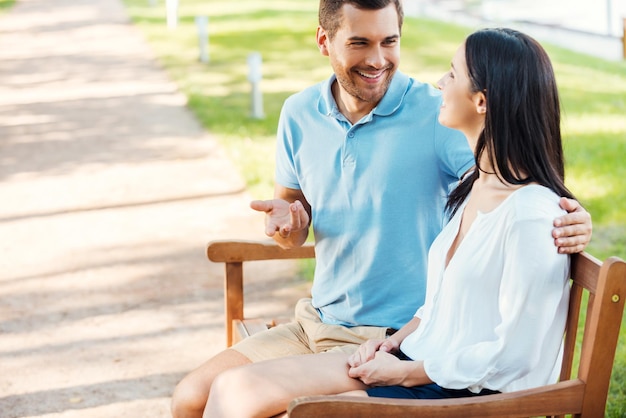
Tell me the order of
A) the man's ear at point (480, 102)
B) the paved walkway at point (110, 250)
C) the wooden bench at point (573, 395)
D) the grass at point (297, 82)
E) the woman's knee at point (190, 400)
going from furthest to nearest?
1. the grass at point (297, 82)
2. the paved walkway at point (110, 250)
3. the woman's knee at point (190, 400)
4. the man's ear at point (480, 102)
5. the wooden bench at point (573, 395)

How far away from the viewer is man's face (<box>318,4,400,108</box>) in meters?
3.25

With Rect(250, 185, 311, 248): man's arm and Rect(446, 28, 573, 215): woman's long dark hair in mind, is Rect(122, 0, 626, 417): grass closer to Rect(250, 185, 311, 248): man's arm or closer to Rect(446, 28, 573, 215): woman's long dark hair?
Rect(446, 28, 573, 215): woman's long dark hair

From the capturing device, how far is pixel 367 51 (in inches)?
129

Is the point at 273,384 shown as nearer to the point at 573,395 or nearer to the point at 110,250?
the point at 573,395

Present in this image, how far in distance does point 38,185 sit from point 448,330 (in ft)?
22.3

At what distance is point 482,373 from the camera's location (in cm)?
255

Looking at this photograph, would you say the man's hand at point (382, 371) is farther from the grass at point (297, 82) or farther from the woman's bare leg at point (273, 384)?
the grass at point (297, 82)

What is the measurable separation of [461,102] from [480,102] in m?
0.06

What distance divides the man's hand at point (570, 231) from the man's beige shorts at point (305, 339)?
33.4 inches

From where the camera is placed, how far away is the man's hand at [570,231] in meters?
2.48

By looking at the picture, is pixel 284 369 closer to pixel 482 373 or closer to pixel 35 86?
pixel 482 373

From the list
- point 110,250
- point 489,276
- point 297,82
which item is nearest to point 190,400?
point 489,276

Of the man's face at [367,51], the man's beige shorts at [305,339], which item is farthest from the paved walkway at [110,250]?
the man's face at [367,51]

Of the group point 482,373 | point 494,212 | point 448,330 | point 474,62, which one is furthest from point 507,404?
point 474,62
